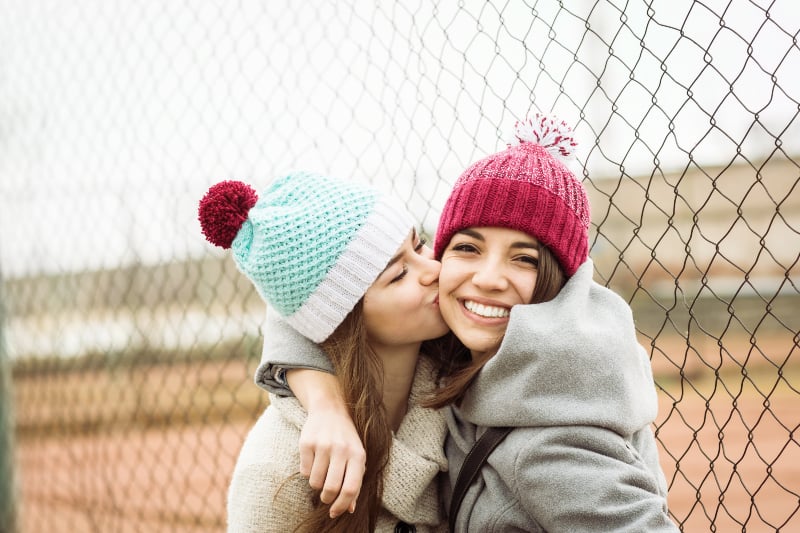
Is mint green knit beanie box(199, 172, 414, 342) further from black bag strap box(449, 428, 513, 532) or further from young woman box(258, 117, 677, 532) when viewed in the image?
black bag strap box(449, 428, 513, 532)

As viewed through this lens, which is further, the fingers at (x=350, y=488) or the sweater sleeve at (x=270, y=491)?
the sweater sleeve at (x=270, y=491)

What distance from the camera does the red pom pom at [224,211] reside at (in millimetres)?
1541

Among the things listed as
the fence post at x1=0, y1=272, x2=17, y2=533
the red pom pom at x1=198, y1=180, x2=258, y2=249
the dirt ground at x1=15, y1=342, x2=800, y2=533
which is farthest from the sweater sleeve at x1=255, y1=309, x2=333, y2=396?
the fence post at x1=0, y1=272, x2=17, y2=533

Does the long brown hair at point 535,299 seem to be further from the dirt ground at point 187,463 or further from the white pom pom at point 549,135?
the dirt ground at point 187,463

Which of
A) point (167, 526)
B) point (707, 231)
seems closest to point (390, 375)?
point (167, 526)

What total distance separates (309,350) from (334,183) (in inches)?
14.5

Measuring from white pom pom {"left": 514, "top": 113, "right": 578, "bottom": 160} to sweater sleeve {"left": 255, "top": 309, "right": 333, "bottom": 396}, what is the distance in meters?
0.65

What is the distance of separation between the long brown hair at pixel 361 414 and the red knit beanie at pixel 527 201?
0.29 metres

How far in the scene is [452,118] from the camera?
2.04 metres

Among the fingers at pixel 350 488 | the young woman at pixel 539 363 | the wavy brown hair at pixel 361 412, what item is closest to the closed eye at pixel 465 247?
the young woman at pixel 539 363

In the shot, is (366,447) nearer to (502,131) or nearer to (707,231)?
(502,131)

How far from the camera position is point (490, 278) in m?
1.44

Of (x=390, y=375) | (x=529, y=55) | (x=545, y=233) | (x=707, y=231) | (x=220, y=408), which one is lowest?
A: (x=220, y=408)

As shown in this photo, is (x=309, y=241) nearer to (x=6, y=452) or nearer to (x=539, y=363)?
(x=539, y=363)
